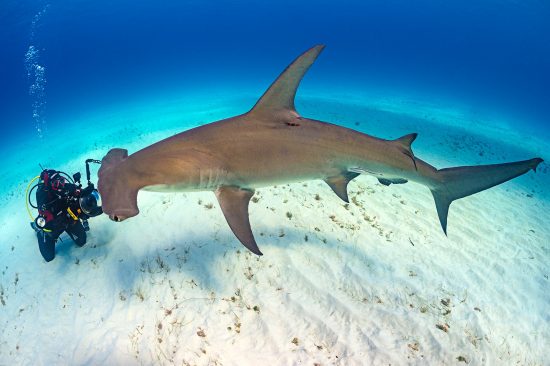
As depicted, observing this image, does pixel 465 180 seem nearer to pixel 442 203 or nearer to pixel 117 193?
pixel 442 203

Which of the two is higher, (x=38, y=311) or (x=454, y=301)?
(x=454, y=301)

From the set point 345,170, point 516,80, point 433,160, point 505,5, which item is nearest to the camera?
point 345,170

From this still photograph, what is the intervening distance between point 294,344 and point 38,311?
426cm

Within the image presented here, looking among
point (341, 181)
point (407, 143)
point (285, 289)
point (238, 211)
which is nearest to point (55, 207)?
point (238, 211)

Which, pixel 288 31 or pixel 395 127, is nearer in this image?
pixel 395 127

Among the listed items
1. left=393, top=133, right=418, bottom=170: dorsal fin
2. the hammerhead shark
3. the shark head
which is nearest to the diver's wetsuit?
the hammerhead shark

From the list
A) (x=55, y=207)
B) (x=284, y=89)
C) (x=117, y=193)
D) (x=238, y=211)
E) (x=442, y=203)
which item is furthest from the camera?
(x=55, y=207)

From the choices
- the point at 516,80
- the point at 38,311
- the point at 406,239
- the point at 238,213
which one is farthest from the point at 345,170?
the point at 516,80

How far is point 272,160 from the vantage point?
3363 millimetres

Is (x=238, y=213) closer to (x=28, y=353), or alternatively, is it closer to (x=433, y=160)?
(x=28, y=353)

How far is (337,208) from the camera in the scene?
22.4 feet

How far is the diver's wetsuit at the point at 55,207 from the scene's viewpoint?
5.33 m

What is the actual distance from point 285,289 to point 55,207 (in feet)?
15.5

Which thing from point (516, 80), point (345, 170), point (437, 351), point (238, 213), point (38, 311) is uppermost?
point (516, 80)
